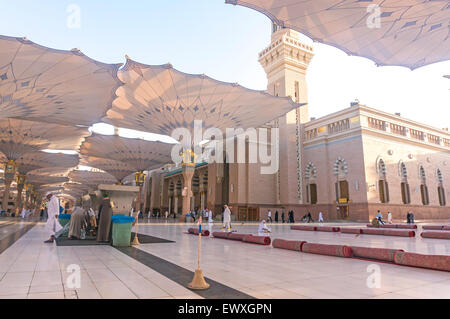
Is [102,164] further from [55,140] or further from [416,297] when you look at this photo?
[416,297]

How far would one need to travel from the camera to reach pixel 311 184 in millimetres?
32062

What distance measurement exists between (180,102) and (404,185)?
82.6 ft

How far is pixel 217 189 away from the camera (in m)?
34.8

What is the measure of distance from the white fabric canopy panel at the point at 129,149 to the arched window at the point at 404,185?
2462cm

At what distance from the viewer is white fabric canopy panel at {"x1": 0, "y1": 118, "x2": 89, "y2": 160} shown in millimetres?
24234

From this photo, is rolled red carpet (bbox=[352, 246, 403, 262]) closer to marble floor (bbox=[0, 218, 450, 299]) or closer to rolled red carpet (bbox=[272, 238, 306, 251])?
marble floor (bbox=[0, 218, 450, 299])

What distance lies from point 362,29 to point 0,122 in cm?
2714

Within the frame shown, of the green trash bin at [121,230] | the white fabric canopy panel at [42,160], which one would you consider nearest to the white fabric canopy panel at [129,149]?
Result: the white fabric canopy panel at [42,160]

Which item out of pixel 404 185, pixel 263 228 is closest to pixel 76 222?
pixel 263 228

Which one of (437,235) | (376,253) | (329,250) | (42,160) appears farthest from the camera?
(42,160)

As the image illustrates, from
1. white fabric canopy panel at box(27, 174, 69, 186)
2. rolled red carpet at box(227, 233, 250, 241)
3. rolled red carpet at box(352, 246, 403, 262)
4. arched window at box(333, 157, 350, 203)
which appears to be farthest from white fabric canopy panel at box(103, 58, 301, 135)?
white fabric canopy panel at box(27, 174, 69, 186)

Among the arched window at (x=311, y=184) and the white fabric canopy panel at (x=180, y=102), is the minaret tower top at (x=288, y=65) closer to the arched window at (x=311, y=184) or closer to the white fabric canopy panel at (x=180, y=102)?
the arched window at (x=311, y=184)

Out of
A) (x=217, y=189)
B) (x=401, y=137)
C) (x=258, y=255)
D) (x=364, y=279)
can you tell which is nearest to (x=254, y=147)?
(x=217, y=189)

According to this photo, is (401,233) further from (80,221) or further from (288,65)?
(288,65)
